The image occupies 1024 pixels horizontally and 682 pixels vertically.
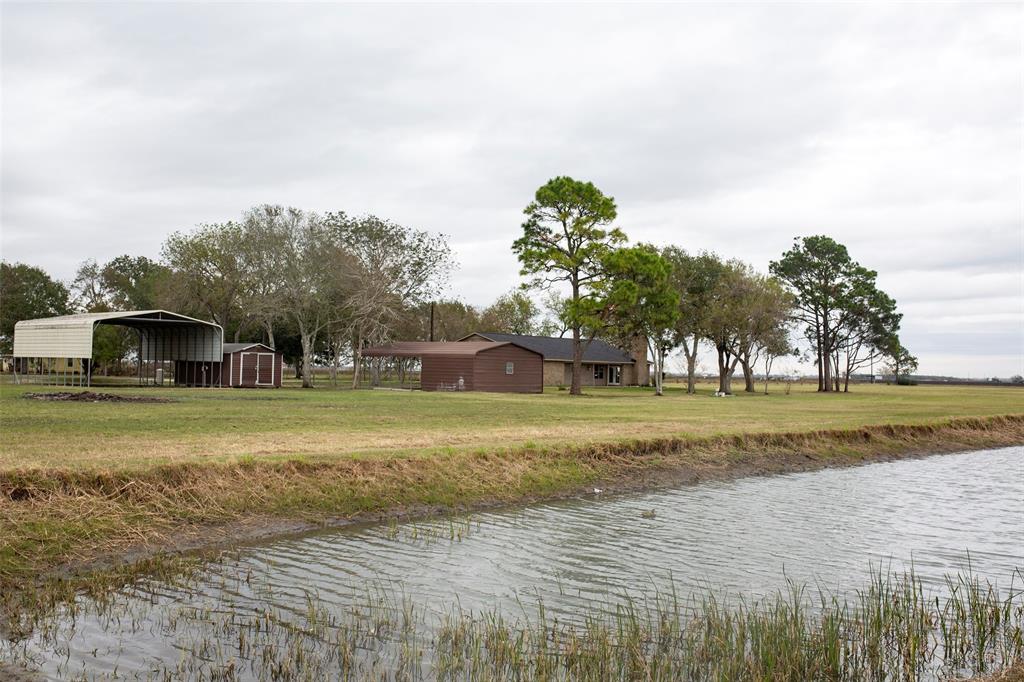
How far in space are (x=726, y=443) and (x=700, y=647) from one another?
1516 cm

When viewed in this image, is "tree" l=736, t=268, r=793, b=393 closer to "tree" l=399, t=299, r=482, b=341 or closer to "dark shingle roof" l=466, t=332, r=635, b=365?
"dark shingle roof" l=466, t=332, r=635, b=365

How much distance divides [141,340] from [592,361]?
122 feet

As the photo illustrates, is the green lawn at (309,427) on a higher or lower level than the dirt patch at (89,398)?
lower

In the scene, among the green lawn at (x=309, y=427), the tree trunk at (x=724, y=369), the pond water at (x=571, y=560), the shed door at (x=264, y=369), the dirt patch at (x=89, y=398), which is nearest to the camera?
the pond water at (x=571, y=560)

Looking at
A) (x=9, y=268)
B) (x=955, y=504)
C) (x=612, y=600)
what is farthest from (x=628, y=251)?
(x=9, y=268)

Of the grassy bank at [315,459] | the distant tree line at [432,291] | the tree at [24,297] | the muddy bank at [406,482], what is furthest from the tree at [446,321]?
the muddy bank at [406,482]

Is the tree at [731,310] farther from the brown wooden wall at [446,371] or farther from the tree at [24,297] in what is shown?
the tree at [24,297]

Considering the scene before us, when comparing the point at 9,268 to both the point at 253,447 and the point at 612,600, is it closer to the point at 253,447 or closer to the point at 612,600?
the point at 253,447

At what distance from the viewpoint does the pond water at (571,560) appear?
7.89 m

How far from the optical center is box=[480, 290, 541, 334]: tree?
9150 cm

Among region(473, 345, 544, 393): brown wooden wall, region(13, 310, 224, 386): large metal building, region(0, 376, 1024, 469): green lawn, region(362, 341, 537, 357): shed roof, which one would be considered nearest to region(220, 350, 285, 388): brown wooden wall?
region(13, 310, 224, 386): large metal building

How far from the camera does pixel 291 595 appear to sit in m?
8.88

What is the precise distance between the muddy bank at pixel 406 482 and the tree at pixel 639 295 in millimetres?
27791

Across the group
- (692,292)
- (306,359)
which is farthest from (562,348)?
(306,359)
